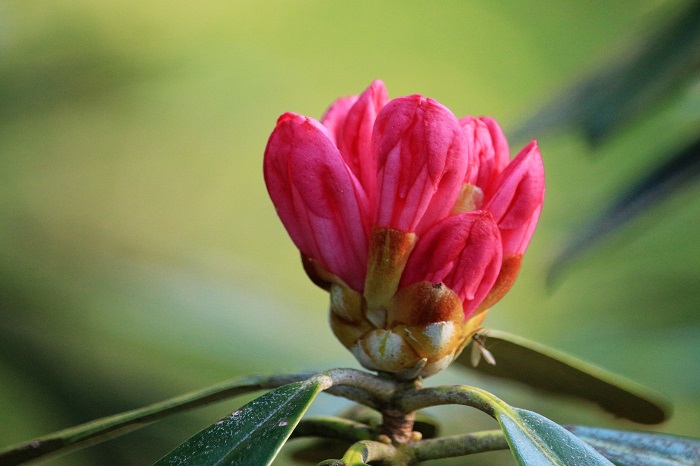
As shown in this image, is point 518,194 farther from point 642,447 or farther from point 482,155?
point 642,447

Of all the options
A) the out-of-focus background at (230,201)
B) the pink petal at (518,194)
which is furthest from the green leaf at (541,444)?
the out-of-focus background at (230,201)

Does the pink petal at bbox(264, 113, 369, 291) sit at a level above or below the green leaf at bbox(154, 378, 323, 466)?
above

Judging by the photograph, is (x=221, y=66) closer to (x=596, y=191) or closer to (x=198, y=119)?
(x=198, y=119)

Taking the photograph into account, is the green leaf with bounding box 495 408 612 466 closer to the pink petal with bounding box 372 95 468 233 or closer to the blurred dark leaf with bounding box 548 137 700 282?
the pink petal with bounding box 372 95 468 233

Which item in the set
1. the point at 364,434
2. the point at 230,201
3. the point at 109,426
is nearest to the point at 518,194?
the point at 364,434

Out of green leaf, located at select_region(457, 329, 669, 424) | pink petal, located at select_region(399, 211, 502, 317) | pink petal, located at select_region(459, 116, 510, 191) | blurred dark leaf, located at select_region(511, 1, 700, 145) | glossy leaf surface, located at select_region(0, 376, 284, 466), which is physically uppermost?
blurred dark leaf, located at select_region(511, 1, 700, 145)

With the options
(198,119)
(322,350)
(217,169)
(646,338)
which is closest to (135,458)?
(322,350)

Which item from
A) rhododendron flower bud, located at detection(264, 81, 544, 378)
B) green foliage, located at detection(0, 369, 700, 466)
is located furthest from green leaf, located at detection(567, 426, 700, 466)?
rhododendron flower bud, located at detection(264, 81, 544, 378)

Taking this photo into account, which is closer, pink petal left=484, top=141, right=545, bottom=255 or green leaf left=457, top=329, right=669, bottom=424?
pink petal left=484, top=141, right=545, bottom=255
